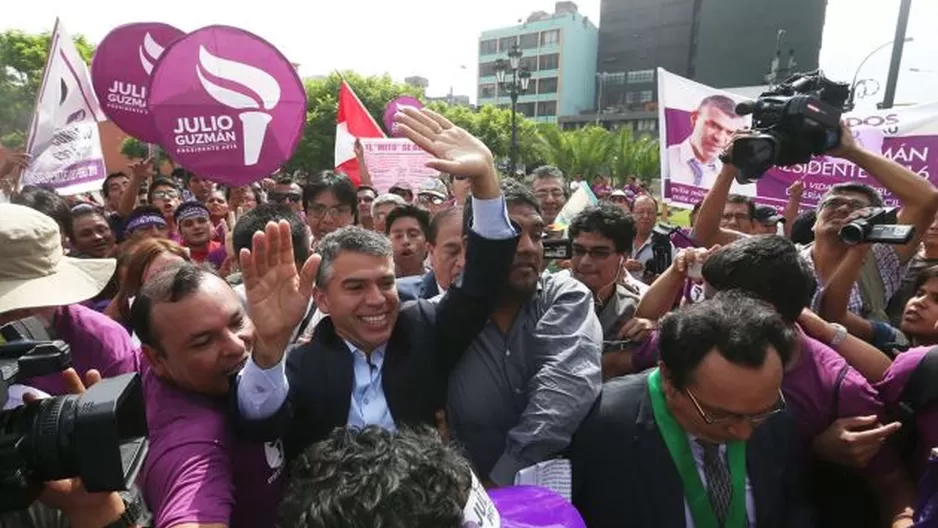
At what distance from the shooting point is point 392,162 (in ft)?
21.8

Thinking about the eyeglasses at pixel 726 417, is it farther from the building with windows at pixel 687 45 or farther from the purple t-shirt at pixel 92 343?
the building with windows at pixel 687 45

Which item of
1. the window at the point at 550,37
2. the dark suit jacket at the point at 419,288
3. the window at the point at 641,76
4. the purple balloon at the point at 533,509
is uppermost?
the window at the point at 550,37

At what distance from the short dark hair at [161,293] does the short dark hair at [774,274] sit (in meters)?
1.74

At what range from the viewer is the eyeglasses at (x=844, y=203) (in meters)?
3.00

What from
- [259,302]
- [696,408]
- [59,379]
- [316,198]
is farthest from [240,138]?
[696,408]

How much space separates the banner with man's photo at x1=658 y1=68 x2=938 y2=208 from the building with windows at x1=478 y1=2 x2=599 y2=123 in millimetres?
64790

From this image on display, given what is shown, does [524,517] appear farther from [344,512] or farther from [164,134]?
[164,134]

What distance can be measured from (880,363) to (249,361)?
6.74 feet

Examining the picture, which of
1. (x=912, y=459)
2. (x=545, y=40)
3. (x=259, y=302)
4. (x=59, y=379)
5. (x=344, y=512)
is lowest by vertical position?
(x=912, y=459)

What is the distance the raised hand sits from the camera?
1.56 meters

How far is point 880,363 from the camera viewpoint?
207cm

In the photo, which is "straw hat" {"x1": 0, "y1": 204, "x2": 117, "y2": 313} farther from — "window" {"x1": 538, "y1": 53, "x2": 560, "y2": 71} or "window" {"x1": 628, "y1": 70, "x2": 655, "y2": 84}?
"window" {"x1": 538, "y1": 53, "x2": 560, "y2": 71}

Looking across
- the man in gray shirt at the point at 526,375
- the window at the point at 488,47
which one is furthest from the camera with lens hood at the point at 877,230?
the window at the point at 488,47

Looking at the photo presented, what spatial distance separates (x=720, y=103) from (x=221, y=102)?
446 centimetres
